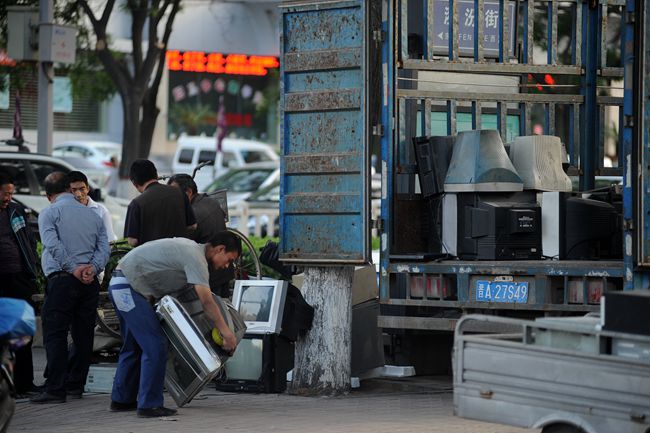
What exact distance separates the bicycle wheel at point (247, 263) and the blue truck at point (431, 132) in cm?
A: 145

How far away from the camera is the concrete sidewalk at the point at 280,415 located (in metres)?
8.95

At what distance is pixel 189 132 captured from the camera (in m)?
45.8

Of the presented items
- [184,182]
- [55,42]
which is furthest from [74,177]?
[55,42]

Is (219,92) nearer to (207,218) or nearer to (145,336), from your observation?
(207,218)

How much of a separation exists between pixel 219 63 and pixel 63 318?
34.9 m

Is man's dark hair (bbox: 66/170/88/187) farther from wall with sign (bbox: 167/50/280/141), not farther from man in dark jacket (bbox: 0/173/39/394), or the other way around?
wall with sign (bbox: 167/50/280/141)

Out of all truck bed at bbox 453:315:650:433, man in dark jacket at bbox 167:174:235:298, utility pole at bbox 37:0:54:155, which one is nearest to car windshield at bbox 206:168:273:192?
utility pole at bbox 37:0:54:155

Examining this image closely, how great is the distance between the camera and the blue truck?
30.9 ft

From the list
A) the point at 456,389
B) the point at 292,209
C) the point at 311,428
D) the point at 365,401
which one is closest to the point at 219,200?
the point at 292,209

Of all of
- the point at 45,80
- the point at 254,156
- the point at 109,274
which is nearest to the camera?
the point at 109,274

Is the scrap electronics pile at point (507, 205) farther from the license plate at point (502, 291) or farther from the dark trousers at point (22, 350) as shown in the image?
the dark trousers at point (22, 350)

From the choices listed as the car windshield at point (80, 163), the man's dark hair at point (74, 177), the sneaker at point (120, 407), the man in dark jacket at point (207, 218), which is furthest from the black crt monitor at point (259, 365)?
the car windshield at point (80, 163)

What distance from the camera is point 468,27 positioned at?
11.9 metres

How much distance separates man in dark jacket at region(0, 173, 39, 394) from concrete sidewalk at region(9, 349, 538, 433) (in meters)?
0.34
